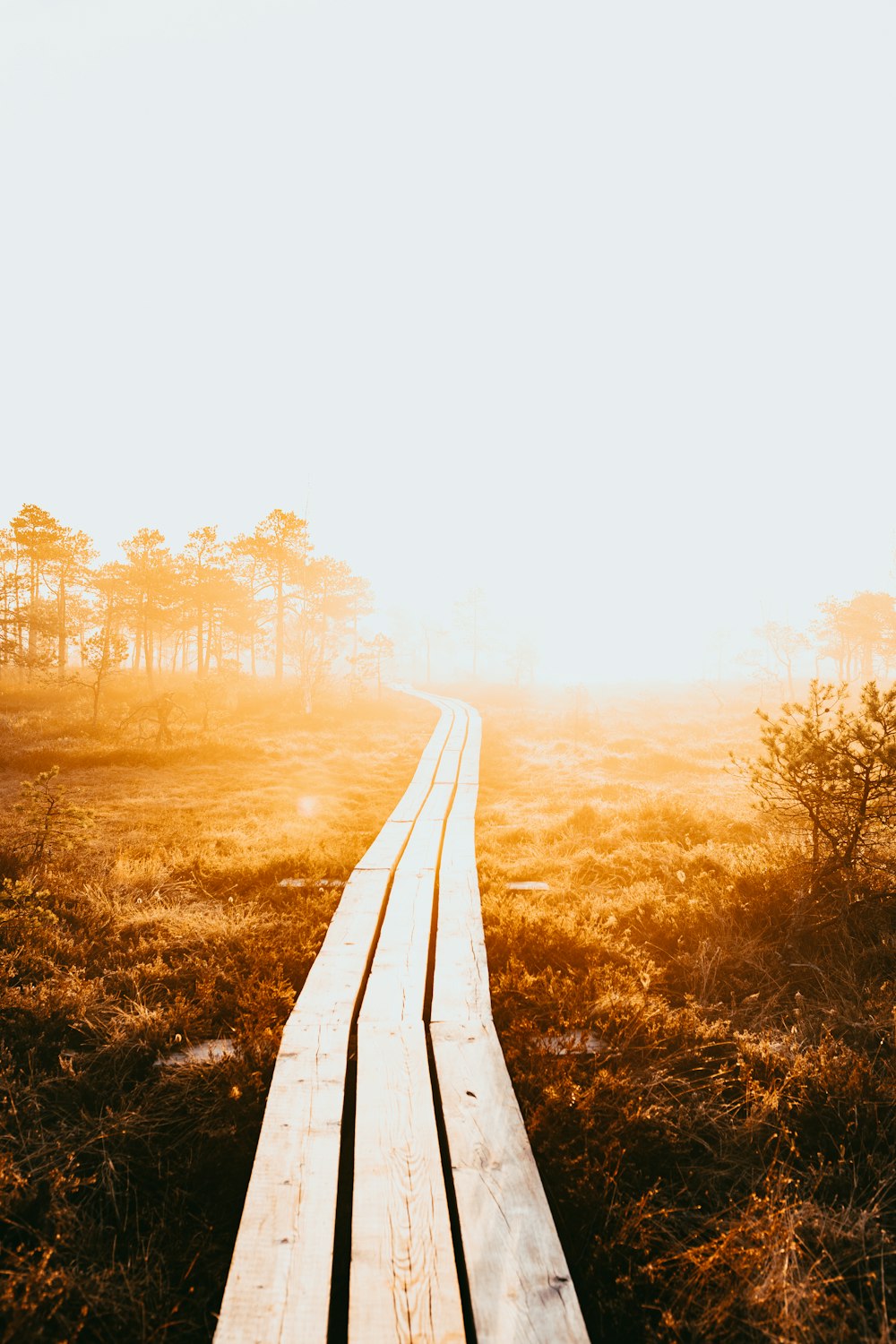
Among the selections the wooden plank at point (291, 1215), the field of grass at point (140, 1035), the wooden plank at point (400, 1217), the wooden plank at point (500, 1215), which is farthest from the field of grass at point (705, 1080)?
the field of grass at point (140, 1035)

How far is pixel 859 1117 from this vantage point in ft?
13.7

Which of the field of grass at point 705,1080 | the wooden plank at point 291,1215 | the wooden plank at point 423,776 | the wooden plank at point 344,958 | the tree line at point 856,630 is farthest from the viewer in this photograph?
the tree line at point 856,630

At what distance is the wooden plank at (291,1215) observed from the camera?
109 inches

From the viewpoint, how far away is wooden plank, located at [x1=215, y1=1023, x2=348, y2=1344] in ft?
9.12

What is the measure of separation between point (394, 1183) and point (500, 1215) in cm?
68

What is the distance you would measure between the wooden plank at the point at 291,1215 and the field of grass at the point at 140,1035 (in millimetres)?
163

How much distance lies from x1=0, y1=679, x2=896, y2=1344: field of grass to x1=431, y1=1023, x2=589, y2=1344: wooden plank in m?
0.17

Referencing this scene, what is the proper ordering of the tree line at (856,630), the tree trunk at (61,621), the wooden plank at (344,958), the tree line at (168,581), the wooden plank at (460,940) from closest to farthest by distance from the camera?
the wooden plank at (344,958)
the wooden plank at (460,940)
the tree trunk at (61,621)
the tree line at (168,581)
the tree line at (856,630)

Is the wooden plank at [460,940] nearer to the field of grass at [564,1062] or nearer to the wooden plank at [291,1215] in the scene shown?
the field of grass at [564,1062]

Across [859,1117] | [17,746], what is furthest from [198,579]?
[859,1117]

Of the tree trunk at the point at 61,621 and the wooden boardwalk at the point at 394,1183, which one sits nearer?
the wooden boardwalk at the point at 394,1183

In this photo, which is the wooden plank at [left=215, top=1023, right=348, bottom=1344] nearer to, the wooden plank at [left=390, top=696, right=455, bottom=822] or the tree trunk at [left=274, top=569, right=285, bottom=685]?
the wooden plank at [left=390, top=696, right=455, bottom=822]

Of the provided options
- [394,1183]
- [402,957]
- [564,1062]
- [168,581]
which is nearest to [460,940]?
[402,957]

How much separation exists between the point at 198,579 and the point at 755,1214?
3840 cm
